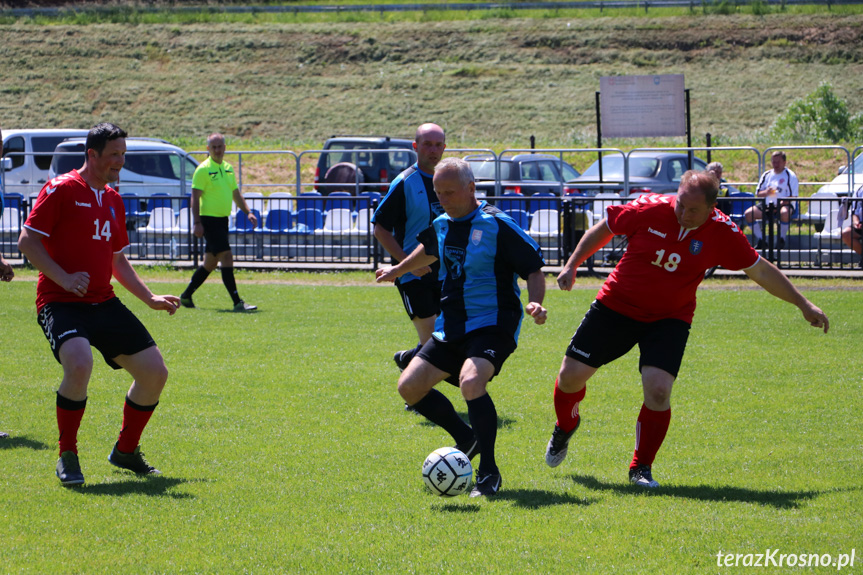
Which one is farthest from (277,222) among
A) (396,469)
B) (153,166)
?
(396,469)

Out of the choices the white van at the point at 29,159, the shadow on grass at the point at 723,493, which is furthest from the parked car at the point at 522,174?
the shadow on grass at the point at 723,493

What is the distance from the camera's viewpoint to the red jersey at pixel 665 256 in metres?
5.27

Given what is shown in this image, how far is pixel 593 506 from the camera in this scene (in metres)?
4.86

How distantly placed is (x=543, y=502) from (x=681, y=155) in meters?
16.0

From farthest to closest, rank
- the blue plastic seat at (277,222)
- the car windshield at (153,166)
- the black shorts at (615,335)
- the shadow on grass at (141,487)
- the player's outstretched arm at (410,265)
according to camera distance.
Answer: the car windshield at (153,166) → the blue plastic seat at (277,222) → the player's outstretched arm at (410,265) → the black shorts at (615,335) → the shadow on grass at (141,487)

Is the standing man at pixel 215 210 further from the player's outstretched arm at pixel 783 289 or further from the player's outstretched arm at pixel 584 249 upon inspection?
the player's outstretched arm at pixel 783 289

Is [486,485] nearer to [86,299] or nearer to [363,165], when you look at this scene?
[86,299]

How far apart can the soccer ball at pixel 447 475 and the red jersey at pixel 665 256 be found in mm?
1307

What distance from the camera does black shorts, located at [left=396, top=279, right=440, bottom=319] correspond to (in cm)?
705

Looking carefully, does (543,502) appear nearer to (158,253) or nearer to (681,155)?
(158,253)

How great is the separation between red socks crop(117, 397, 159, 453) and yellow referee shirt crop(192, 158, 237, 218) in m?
7.34

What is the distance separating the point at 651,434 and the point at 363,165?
17126mm

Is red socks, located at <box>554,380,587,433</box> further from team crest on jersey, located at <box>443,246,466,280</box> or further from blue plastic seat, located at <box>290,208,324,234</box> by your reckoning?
blue plastic seat, located at <box>290,208,324,234</box>

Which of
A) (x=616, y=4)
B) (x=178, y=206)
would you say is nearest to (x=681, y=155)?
(x=178, y=206)
